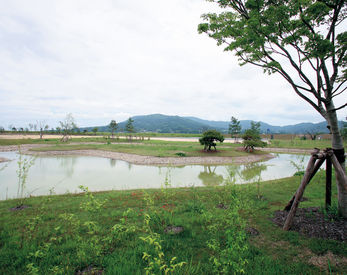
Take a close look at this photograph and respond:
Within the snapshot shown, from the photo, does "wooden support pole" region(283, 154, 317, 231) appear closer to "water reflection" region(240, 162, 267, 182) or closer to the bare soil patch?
the bare soil patch

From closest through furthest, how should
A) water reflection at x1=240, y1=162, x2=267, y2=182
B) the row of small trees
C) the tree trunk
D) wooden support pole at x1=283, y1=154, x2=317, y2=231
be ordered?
wooden support pole at x1=283, y1=154, x2=317, y2=231 → the tree trunk → water reflection at x1=240, y1=162, x2=267, y2=182 → the row of small trees

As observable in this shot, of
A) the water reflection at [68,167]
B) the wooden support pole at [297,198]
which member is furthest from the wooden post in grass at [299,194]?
the water reflection at [68,167]

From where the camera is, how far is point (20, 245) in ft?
13.3

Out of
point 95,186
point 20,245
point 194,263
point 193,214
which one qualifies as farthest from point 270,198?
point 95,186

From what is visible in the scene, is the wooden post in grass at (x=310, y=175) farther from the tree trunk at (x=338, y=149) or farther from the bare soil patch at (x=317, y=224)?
the bare soil patch at (x=317, y=224)

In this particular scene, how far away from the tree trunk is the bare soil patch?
416 millimetres

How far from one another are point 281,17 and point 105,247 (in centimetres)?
794

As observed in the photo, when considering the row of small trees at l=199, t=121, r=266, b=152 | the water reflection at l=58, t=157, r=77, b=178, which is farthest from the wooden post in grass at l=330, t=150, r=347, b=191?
the row of small trees at l=199, t=121, r=266, b=152

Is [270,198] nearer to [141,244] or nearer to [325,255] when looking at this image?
[325,255]

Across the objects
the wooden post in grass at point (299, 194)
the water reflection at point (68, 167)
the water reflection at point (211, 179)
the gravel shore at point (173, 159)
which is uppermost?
the wooden post in grass at point (299, 194)

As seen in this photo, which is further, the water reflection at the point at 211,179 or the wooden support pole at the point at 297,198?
the water reflection at the point at 211,179

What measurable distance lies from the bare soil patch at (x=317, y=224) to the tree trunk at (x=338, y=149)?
0.42 m

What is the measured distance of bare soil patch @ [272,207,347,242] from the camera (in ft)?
14.4

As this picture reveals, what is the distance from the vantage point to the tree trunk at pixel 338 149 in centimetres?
507
